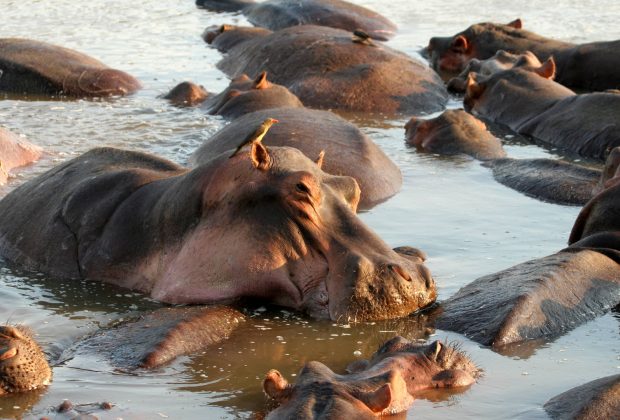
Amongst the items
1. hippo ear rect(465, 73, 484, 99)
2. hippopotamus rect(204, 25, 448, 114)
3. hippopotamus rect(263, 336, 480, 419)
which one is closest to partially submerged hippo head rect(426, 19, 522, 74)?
hippopotamus rect(204, 25, 448, 114)

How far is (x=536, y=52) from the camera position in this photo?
1380 cm

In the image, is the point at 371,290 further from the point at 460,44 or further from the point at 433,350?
the point at 460,44

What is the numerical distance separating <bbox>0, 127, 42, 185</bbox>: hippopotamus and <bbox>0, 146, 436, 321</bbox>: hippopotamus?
234cm

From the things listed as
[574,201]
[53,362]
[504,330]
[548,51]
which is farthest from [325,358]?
[548,51]

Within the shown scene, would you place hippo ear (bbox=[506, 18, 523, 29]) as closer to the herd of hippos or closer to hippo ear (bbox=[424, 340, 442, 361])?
the herd of hippos

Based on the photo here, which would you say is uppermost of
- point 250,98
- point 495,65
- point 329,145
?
point 329,145

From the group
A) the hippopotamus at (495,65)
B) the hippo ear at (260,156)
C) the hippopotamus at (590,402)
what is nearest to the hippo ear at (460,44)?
the hippopotamus at (495,65)

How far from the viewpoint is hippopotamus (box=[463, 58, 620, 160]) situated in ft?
33.5

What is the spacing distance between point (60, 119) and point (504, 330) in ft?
21.4

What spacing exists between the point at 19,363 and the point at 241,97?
612 centimetres

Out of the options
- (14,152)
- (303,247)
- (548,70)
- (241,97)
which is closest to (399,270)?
(303,247)

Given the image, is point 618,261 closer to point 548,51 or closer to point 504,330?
point 504,330

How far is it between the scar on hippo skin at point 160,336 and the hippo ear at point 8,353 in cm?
51

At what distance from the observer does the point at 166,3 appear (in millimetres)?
19328
